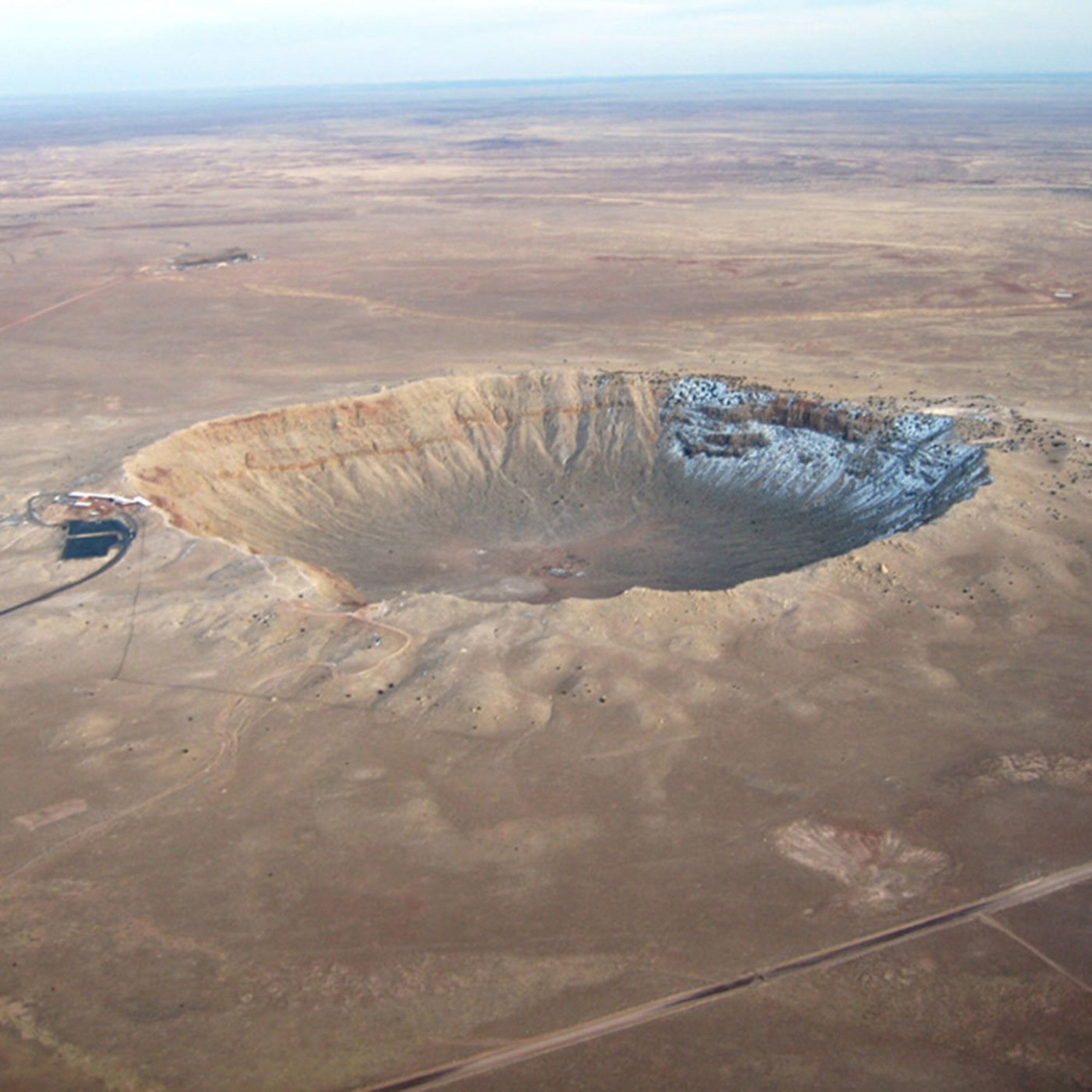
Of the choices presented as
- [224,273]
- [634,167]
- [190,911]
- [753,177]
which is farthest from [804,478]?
[634,167]

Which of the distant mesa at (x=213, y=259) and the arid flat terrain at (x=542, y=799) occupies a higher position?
the distant mesa at (x=213, y=259)

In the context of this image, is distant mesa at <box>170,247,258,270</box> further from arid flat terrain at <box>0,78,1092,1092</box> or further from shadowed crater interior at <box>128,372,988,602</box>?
shadowed crater interior at <box>128,372,988,602</box>

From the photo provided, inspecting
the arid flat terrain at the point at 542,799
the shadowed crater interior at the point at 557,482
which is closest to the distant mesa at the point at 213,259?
the arid flat terrain at the point at 542,799

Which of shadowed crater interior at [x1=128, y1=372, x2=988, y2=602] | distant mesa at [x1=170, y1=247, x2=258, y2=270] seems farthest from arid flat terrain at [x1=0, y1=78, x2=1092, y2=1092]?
distant mesa at [x1=170, y1=247, x2=258, y2=270]

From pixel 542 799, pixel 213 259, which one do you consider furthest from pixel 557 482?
pixel 213 259

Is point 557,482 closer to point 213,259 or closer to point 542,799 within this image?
point 542,799

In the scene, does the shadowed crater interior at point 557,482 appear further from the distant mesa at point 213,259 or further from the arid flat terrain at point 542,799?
the distant mesa at point 213,259
